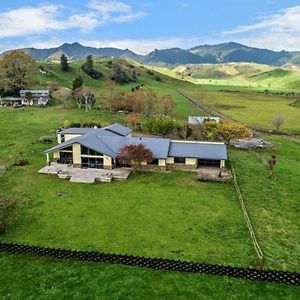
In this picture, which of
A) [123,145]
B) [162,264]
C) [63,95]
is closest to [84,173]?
[123,145]

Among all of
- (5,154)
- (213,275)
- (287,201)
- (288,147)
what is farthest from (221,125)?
(213,275)

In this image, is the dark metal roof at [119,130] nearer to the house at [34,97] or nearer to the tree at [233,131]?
the tree at [233,131]

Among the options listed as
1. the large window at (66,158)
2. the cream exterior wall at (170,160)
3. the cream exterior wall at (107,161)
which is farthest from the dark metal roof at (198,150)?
the large window at (66,158)

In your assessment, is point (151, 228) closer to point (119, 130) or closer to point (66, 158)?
point (66, 158)

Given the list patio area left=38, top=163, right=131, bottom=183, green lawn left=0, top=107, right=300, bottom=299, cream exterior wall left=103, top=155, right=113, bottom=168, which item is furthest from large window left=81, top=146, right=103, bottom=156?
green lawn left=0, top=107, right=300, bottom=299

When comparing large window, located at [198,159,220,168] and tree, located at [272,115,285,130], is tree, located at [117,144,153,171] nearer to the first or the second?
large window, located at [198,159,220,168]

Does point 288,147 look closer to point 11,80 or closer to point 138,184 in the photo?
point 138,184
